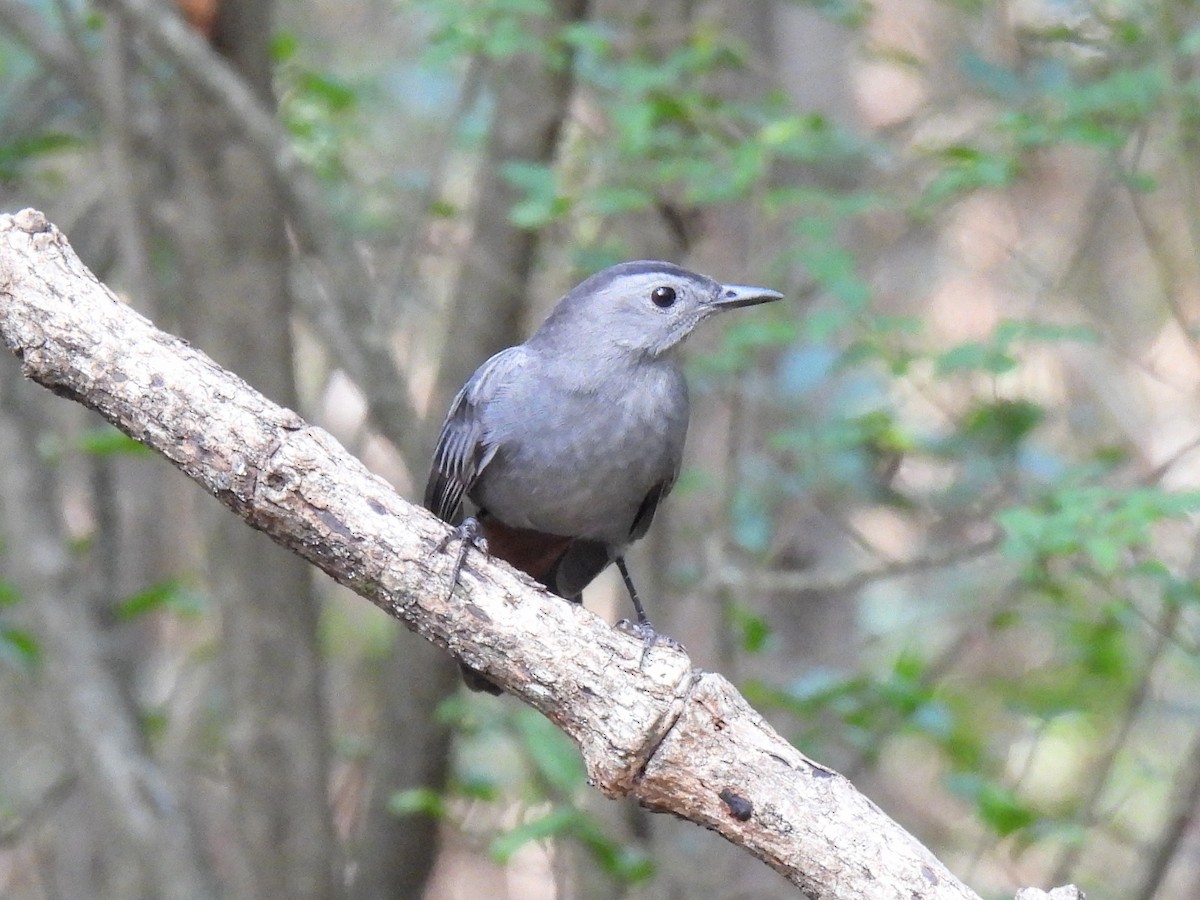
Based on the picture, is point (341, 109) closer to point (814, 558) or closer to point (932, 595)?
point (814, 558)

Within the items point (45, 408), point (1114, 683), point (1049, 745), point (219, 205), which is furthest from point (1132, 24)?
point (1049, 745)

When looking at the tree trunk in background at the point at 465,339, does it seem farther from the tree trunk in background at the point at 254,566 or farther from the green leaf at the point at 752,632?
the green leaf at the point at 752,632

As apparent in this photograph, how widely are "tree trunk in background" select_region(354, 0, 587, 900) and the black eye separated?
4.60ft

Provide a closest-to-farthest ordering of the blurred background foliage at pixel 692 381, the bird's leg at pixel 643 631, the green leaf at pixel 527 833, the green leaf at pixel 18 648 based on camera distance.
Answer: the bird's leg at pixel 643 631 → the green leaf at pixel 527 833 → the blurred background foliage at pixel 692 381 → the green leaf at pixel 18 648

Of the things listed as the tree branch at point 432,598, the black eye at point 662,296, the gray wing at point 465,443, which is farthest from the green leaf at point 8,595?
the black eye at point 662,296

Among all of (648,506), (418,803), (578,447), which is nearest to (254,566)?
(418,803)

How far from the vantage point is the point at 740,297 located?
177 inches

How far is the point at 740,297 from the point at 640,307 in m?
0.31

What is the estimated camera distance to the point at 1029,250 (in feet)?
31.4

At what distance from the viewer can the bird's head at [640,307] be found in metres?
4.42

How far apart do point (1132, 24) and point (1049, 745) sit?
5875 mm

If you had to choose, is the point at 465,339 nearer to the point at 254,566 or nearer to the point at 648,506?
the point at 254,566

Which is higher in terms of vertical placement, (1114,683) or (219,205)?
(219,205)

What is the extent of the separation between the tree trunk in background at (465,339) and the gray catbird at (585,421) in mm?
1320
